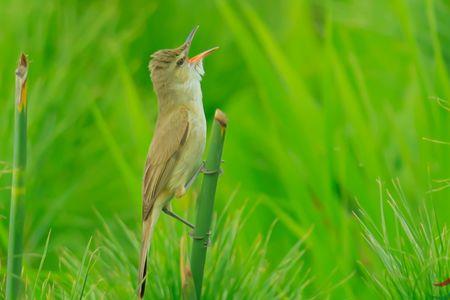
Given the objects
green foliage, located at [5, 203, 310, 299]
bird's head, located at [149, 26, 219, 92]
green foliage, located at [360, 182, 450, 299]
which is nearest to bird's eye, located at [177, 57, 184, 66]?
bird's head, located at [149, 26, 219, 92]

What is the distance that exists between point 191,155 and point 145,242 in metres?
0.09

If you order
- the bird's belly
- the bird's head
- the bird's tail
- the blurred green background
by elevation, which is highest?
the bird's head

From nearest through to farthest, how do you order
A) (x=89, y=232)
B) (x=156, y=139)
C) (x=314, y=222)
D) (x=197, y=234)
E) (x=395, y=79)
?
(x=197, y=234) → (x=156, y=139) → (x=314, y=222) → (x=89, y=232) → (x=395, y=79)

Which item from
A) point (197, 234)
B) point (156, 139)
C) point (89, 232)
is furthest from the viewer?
point (89, 232)

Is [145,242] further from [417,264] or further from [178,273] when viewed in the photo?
[417,264]

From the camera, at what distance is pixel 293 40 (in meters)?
2.20

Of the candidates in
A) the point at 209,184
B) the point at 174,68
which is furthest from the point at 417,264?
the point at 174,68

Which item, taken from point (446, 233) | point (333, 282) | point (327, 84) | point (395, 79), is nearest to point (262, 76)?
point (327, 84)

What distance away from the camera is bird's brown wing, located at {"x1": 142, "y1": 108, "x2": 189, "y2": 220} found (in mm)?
936

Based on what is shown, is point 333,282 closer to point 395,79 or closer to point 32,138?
point 32,138

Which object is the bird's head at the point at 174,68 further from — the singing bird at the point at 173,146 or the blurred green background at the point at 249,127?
the blurred green background at the point at 249,127

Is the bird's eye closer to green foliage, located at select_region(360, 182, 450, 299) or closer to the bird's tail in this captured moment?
the bird's tail

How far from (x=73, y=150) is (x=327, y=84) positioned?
0.33 meters

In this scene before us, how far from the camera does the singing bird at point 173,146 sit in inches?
36.6
